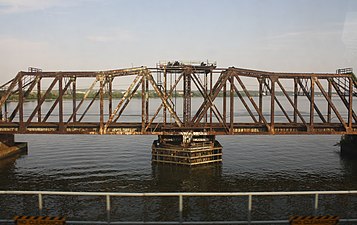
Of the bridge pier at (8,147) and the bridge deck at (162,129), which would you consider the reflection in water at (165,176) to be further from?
the bridge deck at (162,129)

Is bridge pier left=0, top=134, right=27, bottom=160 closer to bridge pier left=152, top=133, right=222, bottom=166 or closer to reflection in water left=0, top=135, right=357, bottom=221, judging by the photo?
reflection in water left=0, top=135, right=357, bottom=221

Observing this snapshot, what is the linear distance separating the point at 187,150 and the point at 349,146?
73.8ft

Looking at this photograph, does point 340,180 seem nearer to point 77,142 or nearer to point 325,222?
point 325,222

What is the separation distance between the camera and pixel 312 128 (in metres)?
33.8

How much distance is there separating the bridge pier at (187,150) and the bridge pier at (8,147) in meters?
17.9

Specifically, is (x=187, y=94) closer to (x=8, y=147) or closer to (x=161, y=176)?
(x=161, y=176)

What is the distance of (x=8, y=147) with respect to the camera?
39406 mm

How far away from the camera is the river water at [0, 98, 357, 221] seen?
20.9 meters

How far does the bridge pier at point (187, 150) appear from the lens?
3397 centimetres

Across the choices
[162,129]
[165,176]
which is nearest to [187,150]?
[162,129]

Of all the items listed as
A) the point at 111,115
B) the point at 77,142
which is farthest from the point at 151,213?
the point at 77,142

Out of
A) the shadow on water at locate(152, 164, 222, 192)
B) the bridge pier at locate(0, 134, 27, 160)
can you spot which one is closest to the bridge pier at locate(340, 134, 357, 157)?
the shadow on water at locate(152, 164, 222, 192)

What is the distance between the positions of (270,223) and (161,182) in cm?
1923

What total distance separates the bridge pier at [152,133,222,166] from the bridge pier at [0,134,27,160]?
→ 17.9m
